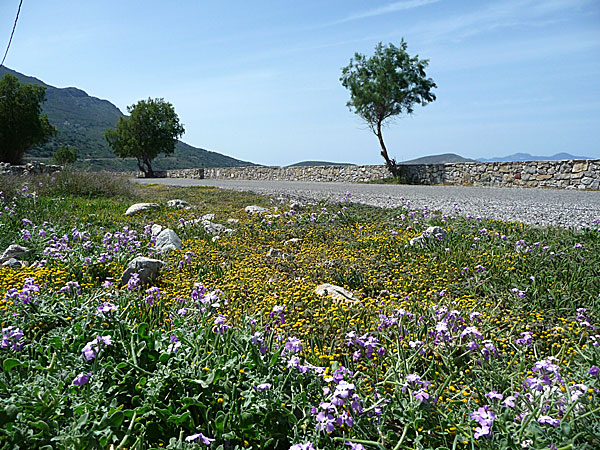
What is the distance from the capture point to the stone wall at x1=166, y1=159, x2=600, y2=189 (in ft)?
46.5

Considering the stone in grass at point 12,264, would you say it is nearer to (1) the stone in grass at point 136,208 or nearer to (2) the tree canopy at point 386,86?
(1) the stone in grass at point 136,208

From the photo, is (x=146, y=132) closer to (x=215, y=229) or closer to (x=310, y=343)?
(x=215, y=229)

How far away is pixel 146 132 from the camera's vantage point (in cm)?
4450

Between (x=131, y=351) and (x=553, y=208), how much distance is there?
8308 millimetres

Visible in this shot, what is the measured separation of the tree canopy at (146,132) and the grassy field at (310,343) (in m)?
40.9

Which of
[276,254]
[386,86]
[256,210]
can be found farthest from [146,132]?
[276,254]

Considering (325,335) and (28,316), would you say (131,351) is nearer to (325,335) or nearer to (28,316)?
(28,316)

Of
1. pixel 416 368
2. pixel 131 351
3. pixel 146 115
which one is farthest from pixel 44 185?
pixel 146 115

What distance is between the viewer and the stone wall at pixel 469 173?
14.2 meters

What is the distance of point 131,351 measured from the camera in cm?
221

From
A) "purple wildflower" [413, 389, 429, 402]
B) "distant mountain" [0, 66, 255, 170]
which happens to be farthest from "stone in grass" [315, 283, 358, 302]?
"distant mountain" [0, 66, 255, 170]

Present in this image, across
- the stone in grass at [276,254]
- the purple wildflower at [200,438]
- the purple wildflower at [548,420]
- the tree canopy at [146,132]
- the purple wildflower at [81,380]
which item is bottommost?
the purple wildflower at [200,438]

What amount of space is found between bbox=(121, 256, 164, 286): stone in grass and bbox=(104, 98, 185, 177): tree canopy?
139ft

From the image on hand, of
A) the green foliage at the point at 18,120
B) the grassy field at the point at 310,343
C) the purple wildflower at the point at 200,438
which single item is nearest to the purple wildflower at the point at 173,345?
the grassy field at the point at 310,343
